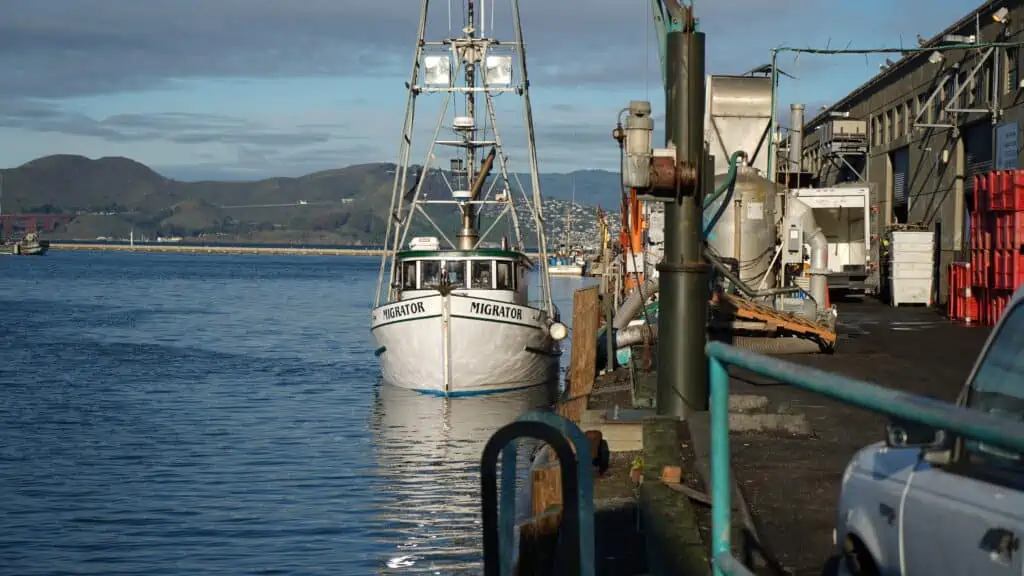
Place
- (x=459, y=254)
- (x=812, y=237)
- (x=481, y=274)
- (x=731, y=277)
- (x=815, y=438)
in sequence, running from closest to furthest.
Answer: (x=815, y=438)
(x=731, y=277)
(x=812, y=237)
(x=459, y=254)
(x=481, y=274)

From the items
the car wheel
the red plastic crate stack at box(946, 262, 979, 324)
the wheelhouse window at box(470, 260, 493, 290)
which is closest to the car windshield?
the car wheel

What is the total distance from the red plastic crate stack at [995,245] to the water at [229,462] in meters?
9.40

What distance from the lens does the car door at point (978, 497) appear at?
12.6 ft

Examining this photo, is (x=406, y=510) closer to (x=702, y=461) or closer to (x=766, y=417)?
(x=766, y=417)

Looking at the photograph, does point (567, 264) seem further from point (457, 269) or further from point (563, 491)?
point (563, 491)

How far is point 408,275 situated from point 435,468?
33.3 feet

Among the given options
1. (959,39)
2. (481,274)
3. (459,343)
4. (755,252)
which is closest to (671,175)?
(755,252)

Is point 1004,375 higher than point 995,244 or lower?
lower

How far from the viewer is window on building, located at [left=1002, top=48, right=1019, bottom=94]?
32625mm

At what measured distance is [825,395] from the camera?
11.5 feet

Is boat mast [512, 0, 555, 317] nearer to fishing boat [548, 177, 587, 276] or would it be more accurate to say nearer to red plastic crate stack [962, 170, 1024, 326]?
red plastic crate stack [962, 170, 1024, 326]

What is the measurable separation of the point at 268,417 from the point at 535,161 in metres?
8.35

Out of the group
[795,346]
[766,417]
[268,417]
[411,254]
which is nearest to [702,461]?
[766,417]

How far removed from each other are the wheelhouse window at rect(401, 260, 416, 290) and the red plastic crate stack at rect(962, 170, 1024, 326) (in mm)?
11547
